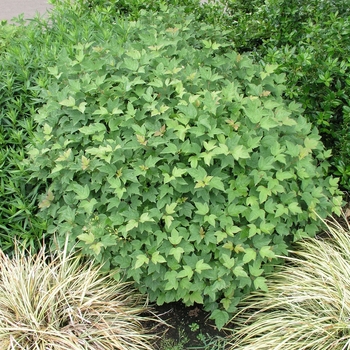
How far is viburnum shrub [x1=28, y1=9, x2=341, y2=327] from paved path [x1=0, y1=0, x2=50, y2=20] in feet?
20.5

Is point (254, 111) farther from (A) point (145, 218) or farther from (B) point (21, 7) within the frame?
(B) point (21, 7)

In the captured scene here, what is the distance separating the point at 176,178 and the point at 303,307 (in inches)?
44.8

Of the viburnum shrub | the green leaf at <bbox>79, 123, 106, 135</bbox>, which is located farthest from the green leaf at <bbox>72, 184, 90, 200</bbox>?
the green leaf at <bbox>79, 123, 106, 135</bbox>

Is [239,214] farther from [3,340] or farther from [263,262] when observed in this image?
[3,340]

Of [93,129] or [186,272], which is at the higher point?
[93,129]

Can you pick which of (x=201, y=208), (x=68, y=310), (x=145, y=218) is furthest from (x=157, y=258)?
(x=68, y=310)

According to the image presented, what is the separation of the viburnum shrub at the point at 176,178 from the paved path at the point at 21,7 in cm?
624

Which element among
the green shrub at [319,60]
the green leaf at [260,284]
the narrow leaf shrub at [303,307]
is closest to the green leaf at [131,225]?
the green leaf at [260,284]

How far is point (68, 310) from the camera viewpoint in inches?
107

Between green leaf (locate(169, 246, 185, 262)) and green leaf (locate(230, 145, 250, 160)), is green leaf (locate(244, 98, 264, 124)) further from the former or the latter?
green leaf (locate(169, 246, 185, 262))

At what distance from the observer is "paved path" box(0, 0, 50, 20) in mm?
8523

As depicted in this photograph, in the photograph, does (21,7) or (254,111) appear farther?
(21,7)

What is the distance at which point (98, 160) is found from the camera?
2.78 meters

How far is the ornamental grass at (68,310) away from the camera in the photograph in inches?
104
